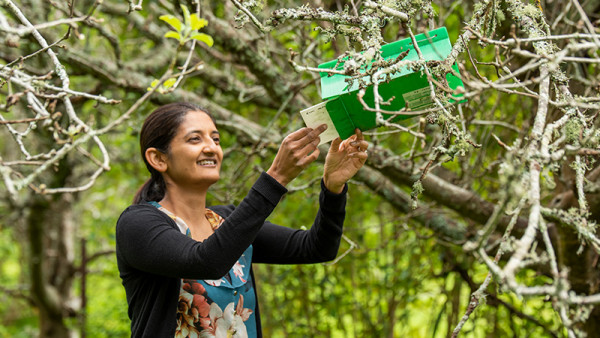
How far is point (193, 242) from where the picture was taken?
1794 mm

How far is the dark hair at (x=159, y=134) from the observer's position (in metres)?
2.15

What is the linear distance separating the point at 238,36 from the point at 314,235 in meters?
1.38

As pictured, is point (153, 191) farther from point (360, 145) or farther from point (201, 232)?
point (360, 145)

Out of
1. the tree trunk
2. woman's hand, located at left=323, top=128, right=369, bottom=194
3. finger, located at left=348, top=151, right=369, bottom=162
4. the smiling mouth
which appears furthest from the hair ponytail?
the tree trunk

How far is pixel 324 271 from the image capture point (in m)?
4.43

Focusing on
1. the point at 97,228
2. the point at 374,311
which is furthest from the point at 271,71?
the point at 97,228

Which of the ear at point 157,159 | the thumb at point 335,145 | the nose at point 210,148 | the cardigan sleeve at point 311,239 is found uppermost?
the ear at point 157,159

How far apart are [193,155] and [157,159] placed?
0.61ft

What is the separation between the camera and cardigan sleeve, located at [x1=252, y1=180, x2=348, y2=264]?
2234 millimetres

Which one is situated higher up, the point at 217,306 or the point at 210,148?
the point at 210,148

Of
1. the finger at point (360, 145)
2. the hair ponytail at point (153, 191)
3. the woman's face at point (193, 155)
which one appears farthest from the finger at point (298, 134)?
the hair ponytail at point (153, 191)

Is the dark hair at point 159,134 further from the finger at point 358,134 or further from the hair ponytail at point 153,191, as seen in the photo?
the finger at point 358,134

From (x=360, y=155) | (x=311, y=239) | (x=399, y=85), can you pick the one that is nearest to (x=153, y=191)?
(x=311, y=239)

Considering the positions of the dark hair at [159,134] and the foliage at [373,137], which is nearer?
the foliage at [373,137]
